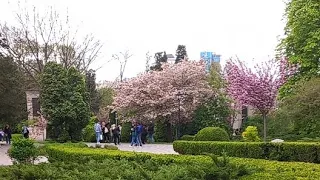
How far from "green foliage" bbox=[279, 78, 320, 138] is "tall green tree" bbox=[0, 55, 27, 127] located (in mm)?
17703

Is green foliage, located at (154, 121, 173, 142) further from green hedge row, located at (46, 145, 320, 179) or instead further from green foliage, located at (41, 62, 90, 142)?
green hedge row, located at (46, 145, 320, 179)

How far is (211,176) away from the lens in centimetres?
716

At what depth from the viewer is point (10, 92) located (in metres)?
32.1

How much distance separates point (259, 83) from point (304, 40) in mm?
4334

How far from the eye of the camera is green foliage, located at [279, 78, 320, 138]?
2256 centimetres

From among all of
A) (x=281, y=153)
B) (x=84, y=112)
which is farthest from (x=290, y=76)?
(x=281, y=153)

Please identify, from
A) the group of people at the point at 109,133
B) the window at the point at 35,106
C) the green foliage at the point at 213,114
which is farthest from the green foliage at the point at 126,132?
the window at the point at 35,106

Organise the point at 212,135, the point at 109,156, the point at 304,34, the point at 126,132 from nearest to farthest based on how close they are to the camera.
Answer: the point at 109,156 < the point at 212,135 < the point at 304,34 < the point at 126,132

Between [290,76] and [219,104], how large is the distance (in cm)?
595

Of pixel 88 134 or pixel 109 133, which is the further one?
pixel 88 134

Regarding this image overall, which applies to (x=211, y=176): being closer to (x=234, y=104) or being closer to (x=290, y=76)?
(x=290, y=76)

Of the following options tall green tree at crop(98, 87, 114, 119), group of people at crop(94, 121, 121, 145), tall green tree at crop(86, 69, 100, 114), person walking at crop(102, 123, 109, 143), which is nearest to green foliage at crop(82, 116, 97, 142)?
group of people at crop(94, 121, 121, 145)

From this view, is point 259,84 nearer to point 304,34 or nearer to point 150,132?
point 304,34

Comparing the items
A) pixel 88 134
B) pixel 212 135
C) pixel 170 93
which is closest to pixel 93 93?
pixel 88 134
